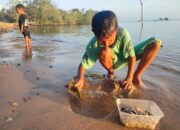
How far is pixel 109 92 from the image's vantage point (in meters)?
3.63

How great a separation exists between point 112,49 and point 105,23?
0.76 meters

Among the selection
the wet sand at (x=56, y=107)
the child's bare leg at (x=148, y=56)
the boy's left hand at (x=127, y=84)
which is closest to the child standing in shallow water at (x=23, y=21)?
the wet sand at (x=56, y=107)

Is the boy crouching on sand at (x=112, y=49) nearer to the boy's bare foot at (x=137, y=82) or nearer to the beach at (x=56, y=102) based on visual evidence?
the boy's bare foot at (x=137, y=82)

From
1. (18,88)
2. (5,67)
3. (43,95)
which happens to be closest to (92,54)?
(43,95)

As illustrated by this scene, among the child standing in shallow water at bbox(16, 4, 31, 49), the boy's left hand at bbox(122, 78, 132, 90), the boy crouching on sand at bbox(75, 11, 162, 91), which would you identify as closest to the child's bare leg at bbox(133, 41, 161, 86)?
the boy crouching on sand at bbox(75, 11, 162, 91)

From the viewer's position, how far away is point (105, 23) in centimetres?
287

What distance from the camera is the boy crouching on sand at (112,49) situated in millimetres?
2924

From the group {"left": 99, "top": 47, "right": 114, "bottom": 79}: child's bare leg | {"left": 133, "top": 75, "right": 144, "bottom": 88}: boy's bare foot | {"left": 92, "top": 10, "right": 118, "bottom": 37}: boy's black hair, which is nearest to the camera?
{"left": 92, "top": 10, "right": 118, "bottom": 37}: boy's black hair

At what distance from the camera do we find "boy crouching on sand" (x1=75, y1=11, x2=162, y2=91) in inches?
115

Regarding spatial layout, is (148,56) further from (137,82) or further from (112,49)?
(112,49)

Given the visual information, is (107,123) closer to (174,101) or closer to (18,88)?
(174,101)

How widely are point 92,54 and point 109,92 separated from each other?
2.00ft

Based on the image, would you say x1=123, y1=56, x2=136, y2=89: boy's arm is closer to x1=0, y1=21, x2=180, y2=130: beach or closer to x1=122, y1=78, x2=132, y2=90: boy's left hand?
x1=122, y1=78, x2=132, y2=90: boy's left hand

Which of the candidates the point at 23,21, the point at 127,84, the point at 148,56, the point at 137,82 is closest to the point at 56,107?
the point at 127,84
